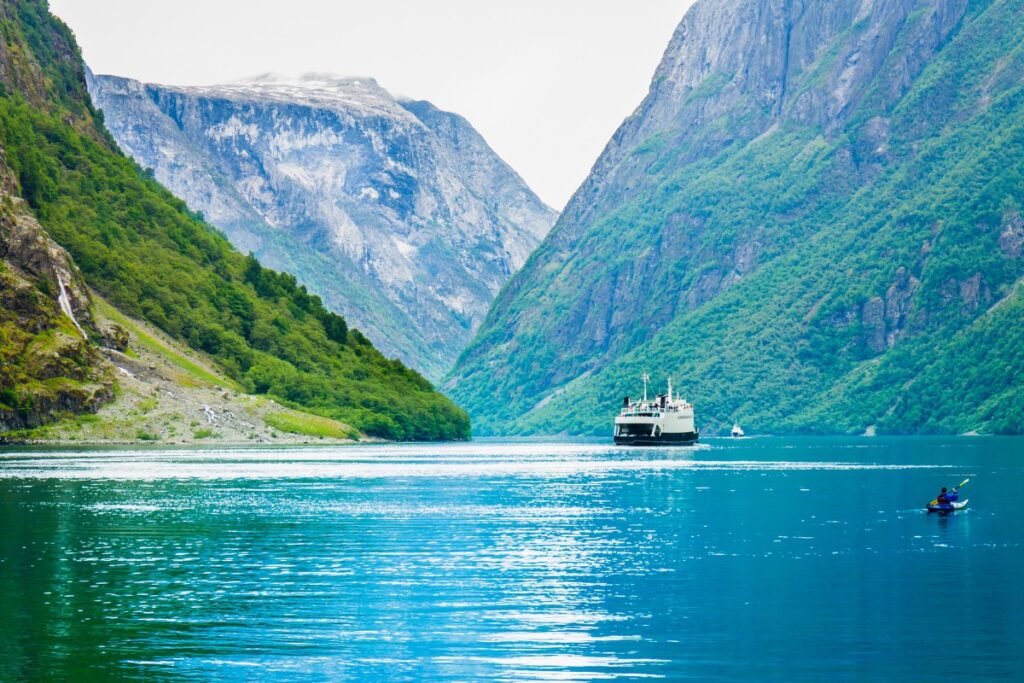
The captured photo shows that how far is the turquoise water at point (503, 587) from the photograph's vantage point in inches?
2116

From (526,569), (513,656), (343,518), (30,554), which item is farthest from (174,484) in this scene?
(513,656)

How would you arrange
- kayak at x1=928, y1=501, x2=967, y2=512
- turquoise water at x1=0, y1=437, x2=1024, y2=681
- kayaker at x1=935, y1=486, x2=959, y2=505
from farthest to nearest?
kayak at x1=928, y1=501, x2=967, y2=512 < kayaker at x1=935, y1=486, x2=959, y2=505 < turquoise water at x1=0, y1=437, x2=1024, y2=681

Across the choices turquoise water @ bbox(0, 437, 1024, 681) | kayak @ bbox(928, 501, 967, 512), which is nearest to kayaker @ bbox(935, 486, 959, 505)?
kayak @ bbox(928, 501, 967, 512)

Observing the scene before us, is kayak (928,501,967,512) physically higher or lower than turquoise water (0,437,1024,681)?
higher

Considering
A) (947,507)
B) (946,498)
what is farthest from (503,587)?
(947,507)

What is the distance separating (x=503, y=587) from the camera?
72750 mm

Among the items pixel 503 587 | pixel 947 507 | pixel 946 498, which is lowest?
pixel 503 587

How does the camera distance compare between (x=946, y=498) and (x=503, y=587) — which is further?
(x=946, y=498)

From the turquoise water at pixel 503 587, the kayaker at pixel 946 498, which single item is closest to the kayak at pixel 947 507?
the kayaker at pixel 946 498

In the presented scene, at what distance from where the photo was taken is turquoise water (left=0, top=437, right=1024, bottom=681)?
53.8 metres

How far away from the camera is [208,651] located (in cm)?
5550

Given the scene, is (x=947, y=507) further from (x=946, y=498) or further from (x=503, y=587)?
(x=503, y=587)

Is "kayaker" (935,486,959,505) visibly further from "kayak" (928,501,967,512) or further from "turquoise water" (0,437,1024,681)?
"turquoise water" (0,437,1024,681)

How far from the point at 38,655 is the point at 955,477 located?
128m
